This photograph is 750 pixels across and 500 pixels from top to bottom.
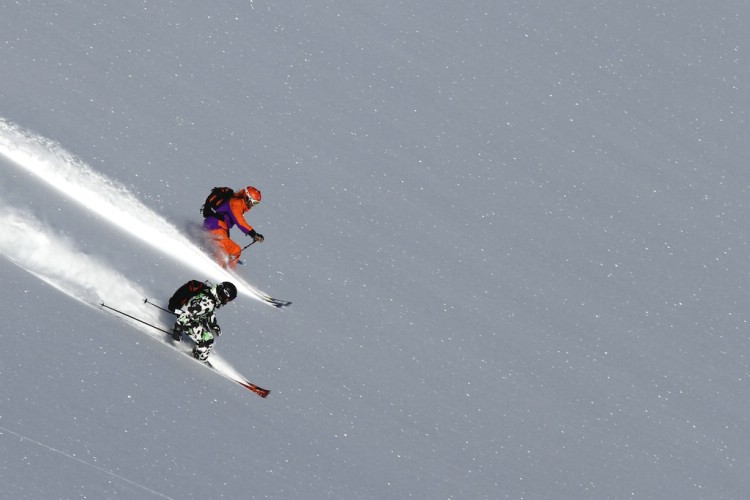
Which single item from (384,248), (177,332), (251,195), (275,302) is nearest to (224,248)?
(251,195)

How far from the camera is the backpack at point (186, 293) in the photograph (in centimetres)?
1262

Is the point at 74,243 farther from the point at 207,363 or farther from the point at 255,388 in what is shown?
the point at 255,388

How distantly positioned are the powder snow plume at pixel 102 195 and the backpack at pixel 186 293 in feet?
6.54

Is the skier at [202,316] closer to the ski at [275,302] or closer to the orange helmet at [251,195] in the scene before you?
the ski at [275,302]

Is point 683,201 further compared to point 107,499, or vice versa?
point 683,201

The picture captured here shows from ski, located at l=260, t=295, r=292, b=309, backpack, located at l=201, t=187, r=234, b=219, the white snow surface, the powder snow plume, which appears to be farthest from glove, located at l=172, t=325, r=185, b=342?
backpack, located at l=201, t=187, r=234, b=219

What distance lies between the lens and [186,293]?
502 inches

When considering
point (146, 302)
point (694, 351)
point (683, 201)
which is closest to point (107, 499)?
point (146, 302)

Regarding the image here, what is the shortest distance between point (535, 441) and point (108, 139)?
8470 mm

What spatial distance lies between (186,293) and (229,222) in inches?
109

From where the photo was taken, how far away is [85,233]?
14000 millimetres

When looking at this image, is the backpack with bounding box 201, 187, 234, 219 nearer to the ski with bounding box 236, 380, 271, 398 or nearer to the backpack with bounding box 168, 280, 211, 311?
the backpack with bounding box 168, 280, 211, 311

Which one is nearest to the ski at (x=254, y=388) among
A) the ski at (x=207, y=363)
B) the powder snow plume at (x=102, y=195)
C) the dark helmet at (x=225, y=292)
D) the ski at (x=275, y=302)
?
the ski at (x=207, y=363)

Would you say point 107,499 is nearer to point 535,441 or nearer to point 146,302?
point 146,302
